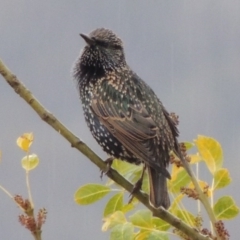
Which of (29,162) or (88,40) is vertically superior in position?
(88,40)

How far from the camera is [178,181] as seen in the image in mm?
1434

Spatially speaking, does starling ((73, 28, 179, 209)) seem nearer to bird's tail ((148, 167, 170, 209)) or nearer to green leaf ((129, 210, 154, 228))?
bird's tail ((148, 167, 170, 209))

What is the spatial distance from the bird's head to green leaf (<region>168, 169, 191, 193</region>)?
1451 mm

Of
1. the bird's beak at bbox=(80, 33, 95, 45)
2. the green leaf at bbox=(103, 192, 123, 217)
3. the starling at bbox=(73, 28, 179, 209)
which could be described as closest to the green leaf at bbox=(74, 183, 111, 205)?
the green leaf at bbox=(103, 192, 123, 217)

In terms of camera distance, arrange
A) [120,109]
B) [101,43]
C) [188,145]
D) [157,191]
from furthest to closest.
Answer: [101,43] → [120,109] → [157,191] → [188,145]

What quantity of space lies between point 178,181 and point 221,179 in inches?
5.4

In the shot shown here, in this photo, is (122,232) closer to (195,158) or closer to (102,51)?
(195,158)

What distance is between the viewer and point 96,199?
1.46 metres

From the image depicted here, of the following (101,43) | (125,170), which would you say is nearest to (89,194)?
(125,170)

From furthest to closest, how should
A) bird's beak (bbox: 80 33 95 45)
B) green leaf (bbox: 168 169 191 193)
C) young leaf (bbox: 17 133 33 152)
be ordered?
bird's beak (bbox: 80 33 95 45) < green leaf (bbox: 168 169 191 193) < young leaf (bbox: 17 133 33 152)

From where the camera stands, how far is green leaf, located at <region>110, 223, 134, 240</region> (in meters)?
1.18

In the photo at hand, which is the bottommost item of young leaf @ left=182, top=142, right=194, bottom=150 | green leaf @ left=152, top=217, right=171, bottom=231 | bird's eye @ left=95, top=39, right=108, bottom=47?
green leaf @ left=152, top=217, right=171, bottom=231

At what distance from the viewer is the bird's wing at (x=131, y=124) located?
2.23 m

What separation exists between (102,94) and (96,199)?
1.27 m
